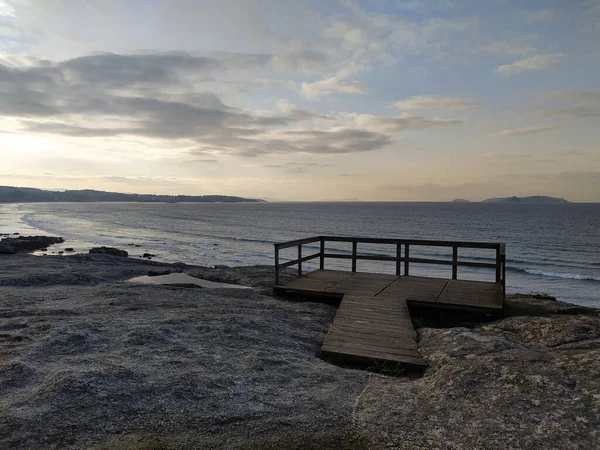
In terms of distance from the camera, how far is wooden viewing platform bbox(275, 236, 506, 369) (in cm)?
652

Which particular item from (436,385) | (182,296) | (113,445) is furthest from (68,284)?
(436,385)

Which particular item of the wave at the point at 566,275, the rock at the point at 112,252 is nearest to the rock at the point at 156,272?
the rock at the point at 112,252

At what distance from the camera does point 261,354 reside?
6.14 metres

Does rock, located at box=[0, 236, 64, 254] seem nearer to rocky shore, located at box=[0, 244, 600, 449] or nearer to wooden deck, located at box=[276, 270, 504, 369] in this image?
rocky shore, located at box=[0, 244, 600, 449]

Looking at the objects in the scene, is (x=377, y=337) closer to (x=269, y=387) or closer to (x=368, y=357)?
(x=368, y=357)

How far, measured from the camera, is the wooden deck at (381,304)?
650 cm

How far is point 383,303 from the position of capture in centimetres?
922

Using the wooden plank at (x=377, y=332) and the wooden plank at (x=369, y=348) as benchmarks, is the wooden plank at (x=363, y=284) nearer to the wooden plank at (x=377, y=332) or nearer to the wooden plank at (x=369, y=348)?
the wooden plank at (x=377, y=332)

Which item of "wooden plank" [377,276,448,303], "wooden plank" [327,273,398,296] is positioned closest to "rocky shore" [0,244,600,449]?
"wooden plank" [377,276,448,303]

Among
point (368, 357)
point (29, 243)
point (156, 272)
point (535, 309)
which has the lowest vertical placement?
point (29, 243)

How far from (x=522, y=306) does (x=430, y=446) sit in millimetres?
7119

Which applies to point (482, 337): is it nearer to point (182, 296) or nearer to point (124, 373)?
point (124, 373)

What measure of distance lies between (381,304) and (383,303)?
100mm

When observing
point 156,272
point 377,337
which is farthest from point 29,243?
point 377,337
